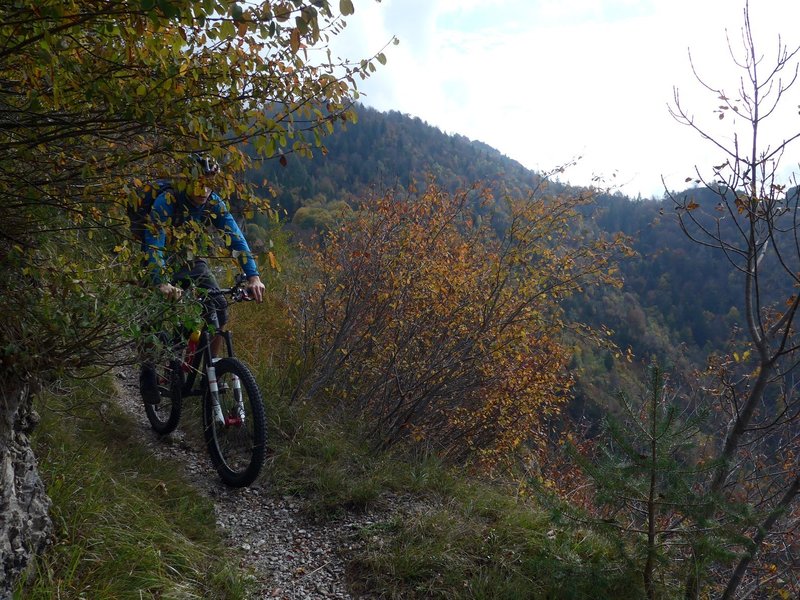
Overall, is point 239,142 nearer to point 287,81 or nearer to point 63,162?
point 287,81

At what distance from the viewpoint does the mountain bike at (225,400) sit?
3.56 m

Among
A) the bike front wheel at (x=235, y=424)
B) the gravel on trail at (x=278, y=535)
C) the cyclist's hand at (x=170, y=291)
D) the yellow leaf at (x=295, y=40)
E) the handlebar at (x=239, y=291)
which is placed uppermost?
the yellow leaf at (x=295, y=40)

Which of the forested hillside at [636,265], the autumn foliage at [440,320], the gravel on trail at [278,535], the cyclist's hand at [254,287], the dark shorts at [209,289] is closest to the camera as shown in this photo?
the gravel on trail at [278,535]

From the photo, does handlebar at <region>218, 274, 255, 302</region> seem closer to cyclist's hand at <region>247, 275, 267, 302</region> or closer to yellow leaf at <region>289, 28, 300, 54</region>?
cyclist's hand at <region>247, 275, 267, 302</region>

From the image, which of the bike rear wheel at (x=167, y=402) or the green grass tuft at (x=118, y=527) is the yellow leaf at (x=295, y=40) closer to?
the green grass tuft at (x=118, y=527)

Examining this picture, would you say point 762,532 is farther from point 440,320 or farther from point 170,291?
point 440,320

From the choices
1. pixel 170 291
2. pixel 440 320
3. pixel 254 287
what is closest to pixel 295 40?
pixel 170 291

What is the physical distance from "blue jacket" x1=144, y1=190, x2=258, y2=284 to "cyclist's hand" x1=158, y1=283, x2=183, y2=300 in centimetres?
6

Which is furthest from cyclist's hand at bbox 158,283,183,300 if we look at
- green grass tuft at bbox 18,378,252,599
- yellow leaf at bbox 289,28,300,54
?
yellow leaf at bbox 289,28,300,54

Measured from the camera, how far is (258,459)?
11.6 feet

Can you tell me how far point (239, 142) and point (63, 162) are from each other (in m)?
0.76

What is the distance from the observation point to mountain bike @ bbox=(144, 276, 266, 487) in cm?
356

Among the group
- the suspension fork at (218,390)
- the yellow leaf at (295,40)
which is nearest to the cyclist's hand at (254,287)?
the suspension fork at (218,390)

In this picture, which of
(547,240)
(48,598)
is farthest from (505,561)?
(547,240)
